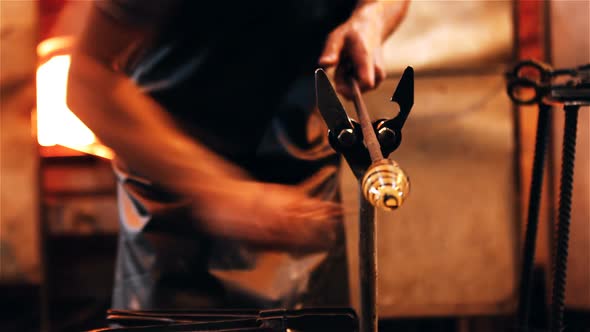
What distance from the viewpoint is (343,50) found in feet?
4.12

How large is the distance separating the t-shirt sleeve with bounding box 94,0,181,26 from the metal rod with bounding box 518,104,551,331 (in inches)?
30.7

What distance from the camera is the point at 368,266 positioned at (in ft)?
2.21

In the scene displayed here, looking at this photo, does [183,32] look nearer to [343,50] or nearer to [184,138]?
[184,138]

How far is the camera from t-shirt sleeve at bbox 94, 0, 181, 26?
1.19 metres

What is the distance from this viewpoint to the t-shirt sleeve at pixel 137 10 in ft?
3.91

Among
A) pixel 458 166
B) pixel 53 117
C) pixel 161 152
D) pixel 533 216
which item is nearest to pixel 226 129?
pixel 161 152

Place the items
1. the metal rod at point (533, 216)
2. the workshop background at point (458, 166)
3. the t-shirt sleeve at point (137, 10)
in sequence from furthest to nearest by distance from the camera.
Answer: the workshop background at point (458, 166) < the t-shirt sleeve at point (137, 10) < the metal rod at point (533, 216)

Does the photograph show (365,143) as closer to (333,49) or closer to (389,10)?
(333,49)

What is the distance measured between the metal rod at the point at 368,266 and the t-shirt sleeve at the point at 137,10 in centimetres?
75

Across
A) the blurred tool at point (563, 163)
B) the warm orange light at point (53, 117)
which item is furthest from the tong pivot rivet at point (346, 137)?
the warm orange light at point (53, 117)

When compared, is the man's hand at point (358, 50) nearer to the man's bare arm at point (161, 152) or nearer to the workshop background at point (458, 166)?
the man's bare arm at point (161, 152)

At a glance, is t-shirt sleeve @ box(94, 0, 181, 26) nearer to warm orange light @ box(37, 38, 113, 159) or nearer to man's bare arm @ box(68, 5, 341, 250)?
man's bare arm @ box(68, 5, 341, 250)

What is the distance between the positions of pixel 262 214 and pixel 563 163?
54cm

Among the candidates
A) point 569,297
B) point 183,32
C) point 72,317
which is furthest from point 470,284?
point 72,317
